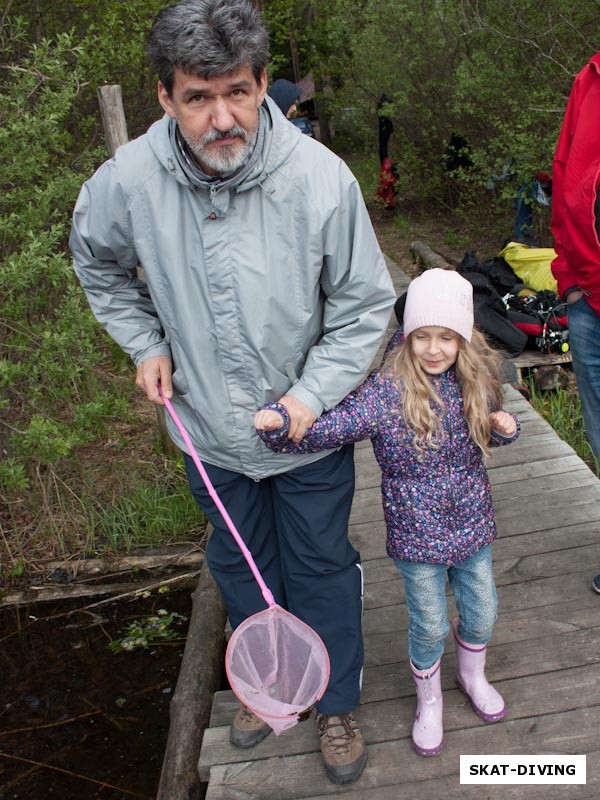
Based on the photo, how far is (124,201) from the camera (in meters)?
2.21

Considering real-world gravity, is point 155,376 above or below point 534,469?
above

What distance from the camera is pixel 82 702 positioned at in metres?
3.94

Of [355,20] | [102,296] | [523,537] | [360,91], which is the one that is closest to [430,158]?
[360,91]

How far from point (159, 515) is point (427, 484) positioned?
281 centimetres

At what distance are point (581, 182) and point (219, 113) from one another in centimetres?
130

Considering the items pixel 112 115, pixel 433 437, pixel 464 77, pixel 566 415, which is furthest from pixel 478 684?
pixel 464 77

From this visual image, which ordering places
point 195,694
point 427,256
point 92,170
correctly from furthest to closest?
point 427,256
point 92,170
point 195,694

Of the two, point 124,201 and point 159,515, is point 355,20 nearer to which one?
point 159,515

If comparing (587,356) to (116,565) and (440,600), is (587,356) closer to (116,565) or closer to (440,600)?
(440,600)

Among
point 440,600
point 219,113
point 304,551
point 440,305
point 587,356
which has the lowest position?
point 440,600

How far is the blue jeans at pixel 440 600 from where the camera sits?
2.46 metres

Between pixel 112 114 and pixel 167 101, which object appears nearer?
pixel 167 101

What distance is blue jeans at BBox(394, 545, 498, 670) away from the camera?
2.46 metres

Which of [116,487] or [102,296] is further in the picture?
[116,487]
